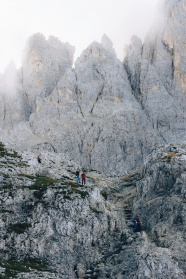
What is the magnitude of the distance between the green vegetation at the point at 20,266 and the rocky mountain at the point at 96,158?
0.13 m

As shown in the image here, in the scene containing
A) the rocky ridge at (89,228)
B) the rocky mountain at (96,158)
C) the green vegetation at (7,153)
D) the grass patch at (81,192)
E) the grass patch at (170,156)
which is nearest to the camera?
the rocky ridge at (89,228)

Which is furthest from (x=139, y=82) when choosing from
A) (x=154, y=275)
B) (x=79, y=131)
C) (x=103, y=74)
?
(x=154, y=275)

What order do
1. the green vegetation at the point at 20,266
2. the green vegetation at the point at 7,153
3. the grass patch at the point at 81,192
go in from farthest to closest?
the green vegetation at the point at 7,153 → the grass patch at the point at 81,192 → the green vegetation at the point at 20,266

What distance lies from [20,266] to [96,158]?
9054 cm

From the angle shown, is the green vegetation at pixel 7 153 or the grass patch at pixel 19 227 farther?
the green vegetation at pixel 7 153

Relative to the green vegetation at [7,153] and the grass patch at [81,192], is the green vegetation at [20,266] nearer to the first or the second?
the grass patch at [81,192]

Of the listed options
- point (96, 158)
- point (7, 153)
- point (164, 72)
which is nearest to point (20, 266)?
point (7, 153)

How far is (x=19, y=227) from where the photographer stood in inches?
1838

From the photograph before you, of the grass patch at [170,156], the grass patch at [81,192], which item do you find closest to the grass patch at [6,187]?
the grass patch at [81,192]

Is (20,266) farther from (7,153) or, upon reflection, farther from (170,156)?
(7,153)

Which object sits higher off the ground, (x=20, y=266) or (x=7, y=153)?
(x=7, y=153)

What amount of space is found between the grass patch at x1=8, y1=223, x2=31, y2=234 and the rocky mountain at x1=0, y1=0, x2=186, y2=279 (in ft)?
0.37

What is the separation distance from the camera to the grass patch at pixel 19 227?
4591 cm

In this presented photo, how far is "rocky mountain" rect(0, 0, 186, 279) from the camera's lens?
45250 mm
